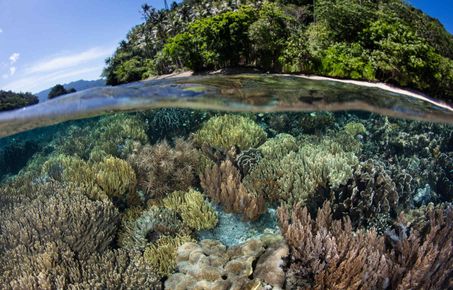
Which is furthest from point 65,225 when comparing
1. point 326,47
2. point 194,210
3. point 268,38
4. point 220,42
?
point 326,47

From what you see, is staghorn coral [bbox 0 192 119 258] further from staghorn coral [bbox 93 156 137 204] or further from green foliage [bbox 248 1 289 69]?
green foliage [bbox 248 1 289 69]

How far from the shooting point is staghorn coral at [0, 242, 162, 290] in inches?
185

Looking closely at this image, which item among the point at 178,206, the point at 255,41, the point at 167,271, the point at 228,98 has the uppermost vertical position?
the point at 255,41

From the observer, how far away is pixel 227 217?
23.7ft

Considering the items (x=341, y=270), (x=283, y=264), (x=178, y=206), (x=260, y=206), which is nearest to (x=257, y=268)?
(x=283, y=264)

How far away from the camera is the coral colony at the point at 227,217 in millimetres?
4879

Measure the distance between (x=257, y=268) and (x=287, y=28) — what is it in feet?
53.8

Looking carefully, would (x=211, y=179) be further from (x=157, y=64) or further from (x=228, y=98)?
(x=157, y=64)

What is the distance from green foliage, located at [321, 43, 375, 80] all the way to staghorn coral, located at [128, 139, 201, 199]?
9.96 m

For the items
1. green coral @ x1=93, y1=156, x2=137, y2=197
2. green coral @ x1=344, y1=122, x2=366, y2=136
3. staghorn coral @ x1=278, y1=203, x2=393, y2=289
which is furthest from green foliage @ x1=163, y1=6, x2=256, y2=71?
staghorn coral @ x1=278, y1=203, x2=393, y2=289

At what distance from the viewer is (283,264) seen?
4.91 meters

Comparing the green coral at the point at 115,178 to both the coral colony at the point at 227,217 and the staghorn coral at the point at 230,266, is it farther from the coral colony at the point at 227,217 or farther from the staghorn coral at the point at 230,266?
the staghorn coral at the point at 230,266

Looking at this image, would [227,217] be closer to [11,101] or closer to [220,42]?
[220,42]

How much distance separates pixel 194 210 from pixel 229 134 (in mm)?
3470
